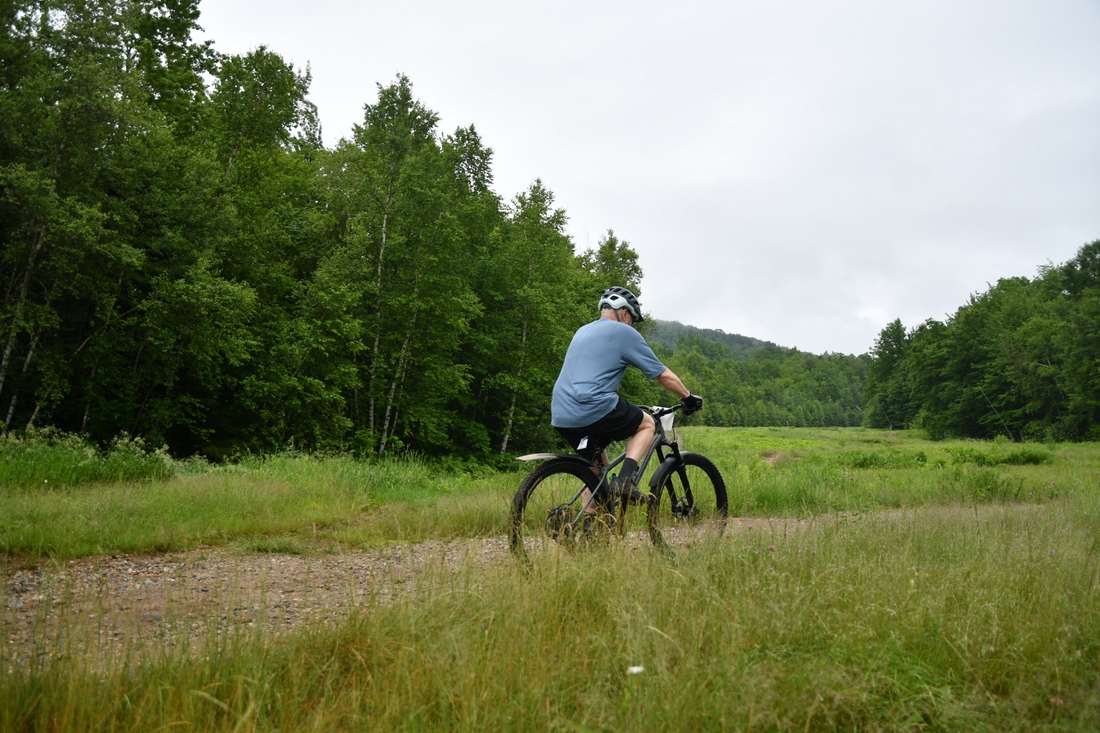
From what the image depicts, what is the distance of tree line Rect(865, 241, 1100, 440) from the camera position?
4728 centimetres

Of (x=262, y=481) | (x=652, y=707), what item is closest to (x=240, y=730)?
(x=652, y=707)

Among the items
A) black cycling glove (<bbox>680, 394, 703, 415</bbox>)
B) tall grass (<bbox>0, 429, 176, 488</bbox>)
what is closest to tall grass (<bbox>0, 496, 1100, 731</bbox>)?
black cycling glove (<bbox>680, 394, 703, 415</bbox>)

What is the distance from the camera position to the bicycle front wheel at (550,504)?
4074 millimetres

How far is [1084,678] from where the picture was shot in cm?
239

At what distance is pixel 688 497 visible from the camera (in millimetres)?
5293

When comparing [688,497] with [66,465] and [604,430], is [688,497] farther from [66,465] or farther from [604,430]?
[66,465]

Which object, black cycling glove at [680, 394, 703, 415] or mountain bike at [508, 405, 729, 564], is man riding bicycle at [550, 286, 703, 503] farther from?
black cycling glove at [680, 394, 703, 415]

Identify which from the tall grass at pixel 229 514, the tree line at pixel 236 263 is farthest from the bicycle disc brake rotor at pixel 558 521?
the tree line at pixel 236 263

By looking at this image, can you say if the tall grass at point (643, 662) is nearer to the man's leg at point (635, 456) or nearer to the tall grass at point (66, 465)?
the man's leg at point (635, 456)

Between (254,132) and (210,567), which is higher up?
(254,132)

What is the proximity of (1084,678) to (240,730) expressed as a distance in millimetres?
2898

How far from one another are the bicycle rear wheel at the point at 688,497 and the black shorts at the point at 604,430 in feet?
1.69

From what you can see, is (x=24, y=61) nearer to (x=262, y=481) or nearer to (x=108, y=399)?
(x=108, y=399)

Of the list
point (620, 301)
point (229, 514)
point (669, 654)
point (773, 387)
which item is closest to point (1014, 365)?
point (620, 301)
